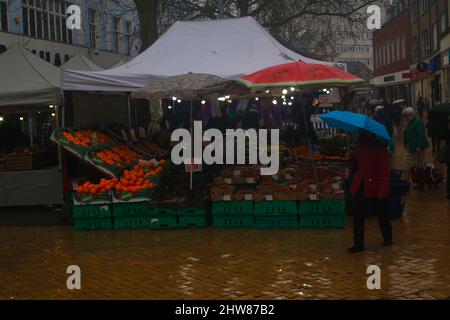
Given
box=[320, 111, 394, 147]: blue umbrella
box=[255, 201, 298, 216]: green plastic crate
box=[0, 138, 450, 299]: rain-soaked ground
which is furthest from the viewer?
box=[255, 201, 298, 216]: green plastic crate

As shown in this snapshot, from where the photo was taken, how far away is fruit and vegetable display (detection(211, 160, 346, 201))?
29.7 ft

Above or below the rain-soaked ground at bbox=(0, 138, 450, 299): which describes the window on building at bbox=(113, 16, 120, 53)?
above

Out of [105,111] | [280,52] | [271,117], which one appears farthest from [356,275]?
[271,117]

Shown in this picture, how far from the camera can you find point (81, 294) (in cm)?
629

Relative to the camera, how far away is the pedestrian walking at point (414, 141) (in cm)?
1246

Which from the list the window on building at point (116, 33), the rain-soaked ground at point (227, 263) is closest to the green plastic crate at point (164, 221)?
the rain-soaked ground at point (227, 263)

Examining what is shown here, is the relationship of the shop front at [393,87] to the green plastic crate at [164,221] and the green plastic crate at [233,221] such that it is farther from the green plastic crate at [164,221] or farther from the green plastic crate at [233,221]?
the green plastic crate at [164,221]

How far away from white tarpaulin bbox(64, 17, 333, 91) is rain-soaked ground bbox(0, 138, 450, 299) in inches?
108

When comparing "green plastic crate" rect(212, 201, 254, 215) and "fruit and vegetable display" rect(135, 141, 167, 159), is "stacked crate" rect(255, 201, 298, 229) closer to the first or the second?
"green plastic crate" rect(212, 201, 254, 215)

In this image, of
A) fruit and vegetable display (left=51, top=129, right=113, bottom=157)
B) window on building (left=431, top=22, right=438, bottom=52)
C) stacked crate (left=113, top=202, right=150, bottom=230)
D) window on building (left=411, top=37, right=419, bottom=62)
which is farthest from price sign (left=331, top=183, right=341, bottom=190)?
window on building (left=411, top=37, right=419, bottom=62)

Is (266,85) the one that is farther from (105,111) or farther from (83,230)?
(105,111)

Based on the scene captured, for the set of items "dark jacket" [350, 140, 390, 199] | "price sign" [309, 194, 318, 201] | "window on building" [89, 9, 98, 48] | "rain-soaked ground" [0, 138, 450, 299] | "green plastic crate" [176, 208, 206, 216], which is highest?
"window on building" [89, 9, 98, 48]

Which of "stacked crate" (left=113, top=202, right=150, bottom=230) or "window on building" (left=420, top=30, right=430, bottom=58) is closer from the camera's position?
"stacked crate" (left=113, top=202, right=150, bottom=230)

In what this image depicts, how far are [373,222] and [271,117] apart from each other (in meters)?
8.77
